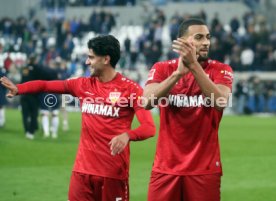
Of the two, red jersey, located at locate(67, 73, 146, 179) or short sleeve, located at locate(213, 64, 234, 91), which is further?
red jersey, located at locate(67, 73, 146, 179)

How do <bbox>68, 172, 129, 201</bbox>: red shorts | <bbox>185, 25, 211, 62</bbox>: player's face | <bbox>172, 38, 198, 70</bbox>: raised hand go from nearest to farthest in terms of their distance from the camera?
1. <bbox>172, 38, 198, 70</bbox>: raised hand
2. <bbox>185, 25, 211, 62</bbox>: player's face
3. <bbox>68, 172, 129, 201</bbox>: red shorts

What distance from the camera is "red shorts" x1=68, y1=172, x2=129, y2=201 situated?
8.02 m

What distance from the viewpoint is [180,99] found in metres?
7.41

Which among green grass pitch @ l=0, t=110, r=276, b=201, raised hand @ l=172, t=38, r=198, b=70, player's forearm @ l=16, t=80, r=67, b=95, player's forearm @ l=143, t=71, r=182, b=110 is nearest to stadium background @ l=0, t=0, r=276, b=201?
green grass pitch @ l=0, t=110, r=276, b=201

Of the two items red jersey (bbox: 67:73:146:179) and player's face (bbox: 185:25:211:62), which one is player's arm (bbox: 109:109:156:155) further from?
player's face (bbox: 185:25:211:62)

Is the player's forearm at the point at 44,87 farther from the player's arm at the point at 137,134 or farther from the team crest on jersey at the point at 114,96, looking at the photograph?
the player's arm at the point at 137,134

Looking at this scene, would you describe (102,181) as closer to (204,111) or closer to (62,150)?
(204,111)

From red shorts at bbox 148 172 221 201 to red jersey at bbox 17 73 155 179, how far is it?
0.72 m

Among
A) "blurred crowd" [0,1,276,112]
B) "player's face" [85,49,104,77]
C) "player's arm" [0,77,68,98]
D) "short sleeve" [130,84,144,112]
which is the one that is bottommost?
"short sleeve" [130,84,144,112]

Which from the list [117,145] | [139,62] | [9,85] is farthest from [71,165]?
[139,62]

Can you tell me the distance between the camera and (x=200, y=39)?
7.29 metres

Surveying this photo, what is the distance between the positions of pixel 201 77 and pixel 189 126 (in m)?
0.76

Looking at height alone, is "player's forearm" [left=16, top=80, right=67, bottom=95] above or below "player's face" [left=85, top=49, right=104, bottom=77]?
below

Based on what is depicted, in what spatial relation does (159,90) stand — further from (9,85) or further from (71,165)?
(71,165)
